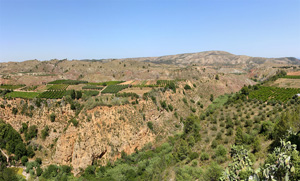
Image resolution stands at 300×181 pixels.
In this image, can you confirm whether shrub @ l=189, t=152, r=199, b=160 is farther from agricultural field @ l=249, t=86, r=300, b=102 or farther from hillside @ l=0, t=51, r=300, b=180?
agricultural field @ l=249, t=86, r=300, b=102

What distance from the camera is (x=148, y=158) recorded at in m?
35.8

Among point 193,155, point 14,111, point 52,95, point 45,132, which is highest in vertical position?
point 52,95

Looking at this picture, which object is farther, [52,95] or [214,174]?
[52,95]

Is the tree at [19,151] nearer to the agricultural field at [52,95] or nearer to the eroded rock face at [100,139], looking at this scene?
the eroded rock face at [100,139]

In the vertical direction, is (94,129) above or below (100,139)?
above

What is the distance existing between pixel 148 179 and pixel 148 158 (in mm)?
7973

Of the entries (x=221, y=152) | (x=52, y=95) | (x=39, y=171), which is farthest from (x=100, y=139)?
(x=52, y=95)

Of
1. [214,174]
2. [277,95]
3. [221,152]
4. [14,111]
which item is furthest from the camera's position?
[277,95]

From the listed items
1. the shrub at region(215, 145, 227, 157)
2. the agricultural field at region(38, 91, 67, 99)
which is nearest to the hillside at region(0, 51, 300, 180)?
the shrub at region(215, 145, 227, 157)

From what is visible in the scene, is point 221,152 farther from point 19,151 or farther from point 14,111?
point 14,111

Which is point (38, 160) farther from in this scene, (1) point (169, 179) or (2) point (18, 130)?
(1) point (169, 179)

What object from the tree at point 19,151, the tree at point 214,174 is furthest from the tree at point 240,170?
the tree at point 19,151

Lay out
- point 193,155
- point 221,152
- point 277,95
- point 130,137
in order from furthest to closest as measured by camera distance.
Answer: point 277,95, point 130,137, point 193,155, point 221,152

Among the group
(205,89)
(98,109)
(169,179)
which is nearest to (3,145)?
(98,109)
